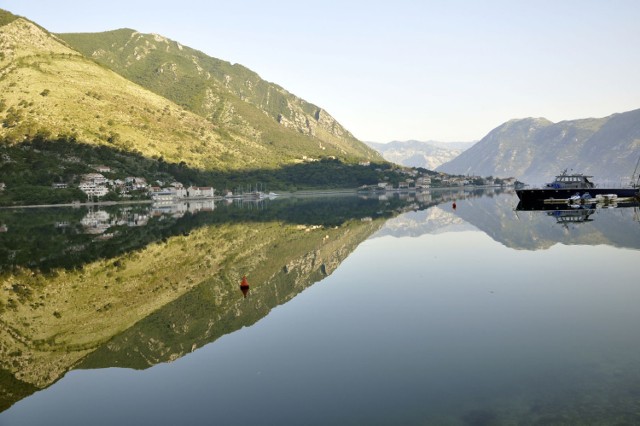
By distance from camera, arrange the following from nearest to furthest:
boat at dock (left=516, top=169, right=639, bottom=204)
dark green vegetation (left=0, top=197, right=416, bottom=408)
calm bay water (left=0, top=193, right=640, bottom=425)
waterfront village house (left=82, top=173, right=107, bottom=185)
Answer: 1. calm bay water (left=0, top=193, right=640, bottom=425)
2. dark green vegetation (left=0, top=197, right=416, bottom=408)
3. boat at dock (left=516, top=169, right=639, bottom=204)
4. waterfront village house (left=82, top=173, right=107, bottom=185)

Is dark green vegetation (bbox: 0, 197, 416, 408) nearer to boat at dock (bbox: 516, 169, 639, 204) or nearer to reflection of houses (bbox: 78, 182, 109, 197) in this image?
Result: boat at dock (bbox: 516, 169, 639, 204)

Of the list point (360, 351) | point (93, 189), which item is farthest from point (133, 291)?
point (93, 189)

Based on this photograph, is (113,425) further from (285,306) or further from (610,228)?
(610,228)

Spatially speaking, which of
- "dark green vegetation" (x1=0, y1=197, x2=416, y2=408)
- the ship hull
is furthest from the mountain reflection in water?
the ship hull

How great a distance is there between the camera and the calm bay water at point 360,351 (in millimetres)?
15055

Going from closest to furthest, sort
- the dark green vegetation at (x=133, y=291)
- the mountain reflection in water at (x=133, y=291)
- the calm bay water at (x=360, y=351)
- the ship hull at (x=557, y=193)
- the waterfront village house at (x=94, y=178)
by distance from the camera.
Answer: the calm bay water at (x=360, y=351) < the mountain reflection in water at (x=133, y=291) < the dark green vegetation at (x=133, y=291) < the ship hull at (x=557, y=193) < the waterfront village house at (x=94, y=178)

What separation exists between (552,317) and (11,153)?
20667 cm

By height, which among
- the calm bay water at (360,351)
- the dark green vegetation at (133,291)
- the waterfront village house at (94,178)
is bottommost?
the dark green vegetation at (133,291)

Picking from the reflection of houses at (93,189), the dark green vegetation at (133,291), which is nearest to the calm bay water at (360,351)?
the dark green vegetation at (133,291)

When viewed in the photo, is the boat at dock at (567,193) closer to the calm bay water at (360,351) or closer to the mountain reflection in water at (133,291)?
the mountain reflection in water at (133,291)

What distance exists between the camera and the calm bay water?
15.1m

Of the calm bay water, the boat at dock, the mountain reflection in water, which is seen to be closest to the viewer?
the calm bay water

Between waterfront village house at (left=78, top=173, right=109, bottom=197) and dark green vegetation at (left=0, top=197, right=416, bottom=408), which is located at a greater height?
waterfront village house at (left=78, top=173, right=109, bottom=197)

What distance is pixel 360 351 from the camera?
2036 cm
